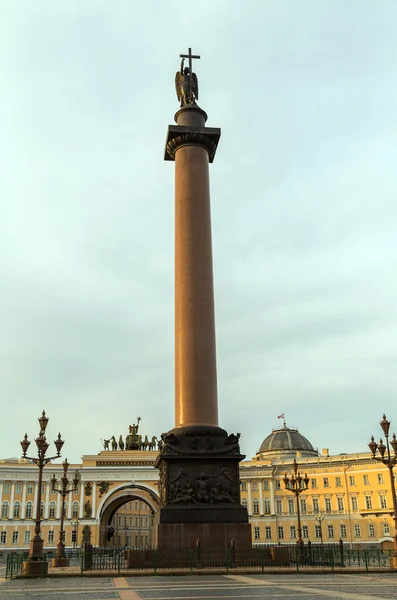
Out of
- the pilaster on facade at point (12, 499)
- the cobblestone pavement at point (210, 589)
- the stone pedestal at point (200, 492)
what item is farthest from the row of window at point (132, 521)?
the cobblestone pavement at point (210, 589)

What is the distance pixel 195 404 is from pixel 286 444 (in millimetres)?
84823

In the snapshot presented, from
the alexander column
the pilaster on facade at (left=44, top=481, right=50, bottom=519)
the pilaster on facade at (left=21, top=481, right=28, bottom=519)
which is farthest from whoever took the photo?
the pilaster on facade at (left=44, top=481, right=50, bottom=519)

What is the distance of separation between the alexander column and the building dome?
82186mm

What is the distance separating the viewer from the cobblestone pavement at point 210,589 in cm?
1421

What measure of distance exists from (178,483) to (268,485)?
253 feet

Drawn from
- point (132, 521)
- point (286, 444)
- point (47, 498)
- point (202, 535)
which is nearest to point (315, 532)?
point (286, 444)

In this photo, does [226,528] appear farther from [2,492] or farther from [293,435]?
[293,435]

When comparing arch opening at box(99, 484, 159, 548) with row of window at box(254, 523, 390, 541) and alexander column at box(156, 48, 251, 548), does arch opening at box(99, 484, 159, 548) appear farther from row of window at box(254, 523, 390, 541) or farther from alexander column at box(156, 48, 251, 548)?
alexander column at box(156, 48, 251, 548)

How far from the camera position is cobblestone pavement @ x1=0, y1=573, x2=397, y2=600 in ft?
46.6

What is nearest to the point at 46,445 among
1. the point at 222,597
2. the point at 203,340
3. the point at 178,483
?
the point at 178,483

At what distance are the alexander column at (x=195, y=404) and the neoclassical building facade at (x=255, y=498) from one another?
2694 inches

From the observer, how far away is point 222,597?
13883 mm

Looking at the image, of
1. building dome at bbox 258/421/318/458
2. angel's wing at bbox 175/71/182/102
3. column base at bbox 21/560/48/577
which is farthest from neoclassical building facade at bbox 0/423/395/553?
column base at bbox 21/560/48/577

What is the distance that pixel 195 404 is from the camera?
1033 inches
